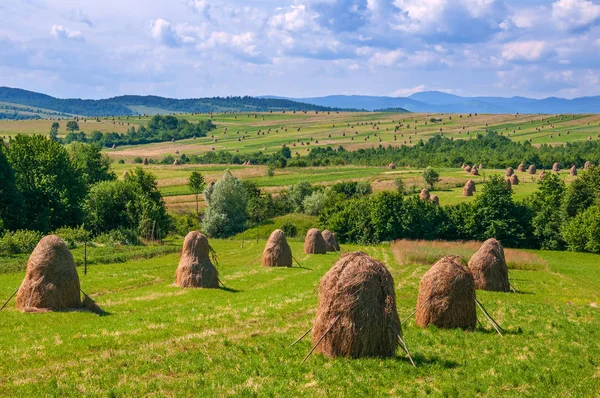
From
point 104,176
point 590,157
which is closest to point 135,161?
point 104,176

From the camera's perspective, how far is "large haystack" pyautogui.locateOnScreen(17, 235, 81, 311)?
82.2ft

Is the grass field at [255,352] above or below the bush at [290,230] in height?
above

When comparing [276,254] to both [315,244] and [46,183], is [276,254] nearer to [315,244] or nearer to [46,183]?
[315,244]

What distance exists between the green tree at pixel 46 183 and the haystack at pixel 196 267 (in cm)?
3360

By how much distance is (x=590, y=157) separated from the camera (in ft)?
422

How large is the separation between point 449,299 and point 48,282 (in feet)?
54.4

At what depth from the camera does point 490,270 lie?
118ft

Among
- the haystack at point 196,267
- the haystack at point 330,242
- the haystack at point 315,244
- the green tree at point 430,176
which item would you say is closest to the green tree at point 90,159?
the haystack at point 330,242

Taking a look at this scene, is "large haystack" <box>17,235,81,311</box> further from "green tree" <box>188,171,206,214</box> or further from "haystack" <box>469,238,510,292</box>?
"green tree" <box>188,171,206,214</box>

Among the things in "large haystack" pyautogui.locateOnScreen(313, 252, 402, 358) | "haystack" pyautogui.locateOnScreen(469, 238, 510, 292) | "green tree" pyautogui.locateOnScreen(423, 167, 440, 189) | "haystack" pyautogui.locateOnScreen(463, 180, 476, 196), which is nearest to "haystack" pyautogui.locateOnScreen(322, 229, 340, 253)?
"haystack" pyautogui.locateOnScreen(469, 238, 510, 292)

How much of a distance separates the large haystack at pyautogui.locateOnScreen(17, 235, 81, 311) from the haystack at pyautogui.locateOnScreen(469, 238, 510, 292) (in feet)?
75.9

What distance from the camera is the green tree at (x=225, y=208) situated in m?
81.8

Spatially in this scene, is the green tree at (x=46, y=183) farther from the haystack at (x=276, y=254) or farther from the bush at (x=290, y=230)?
the haystack at (x=276, y=254)

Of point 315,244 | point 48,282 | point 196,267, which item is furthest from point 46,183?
point 48,282
